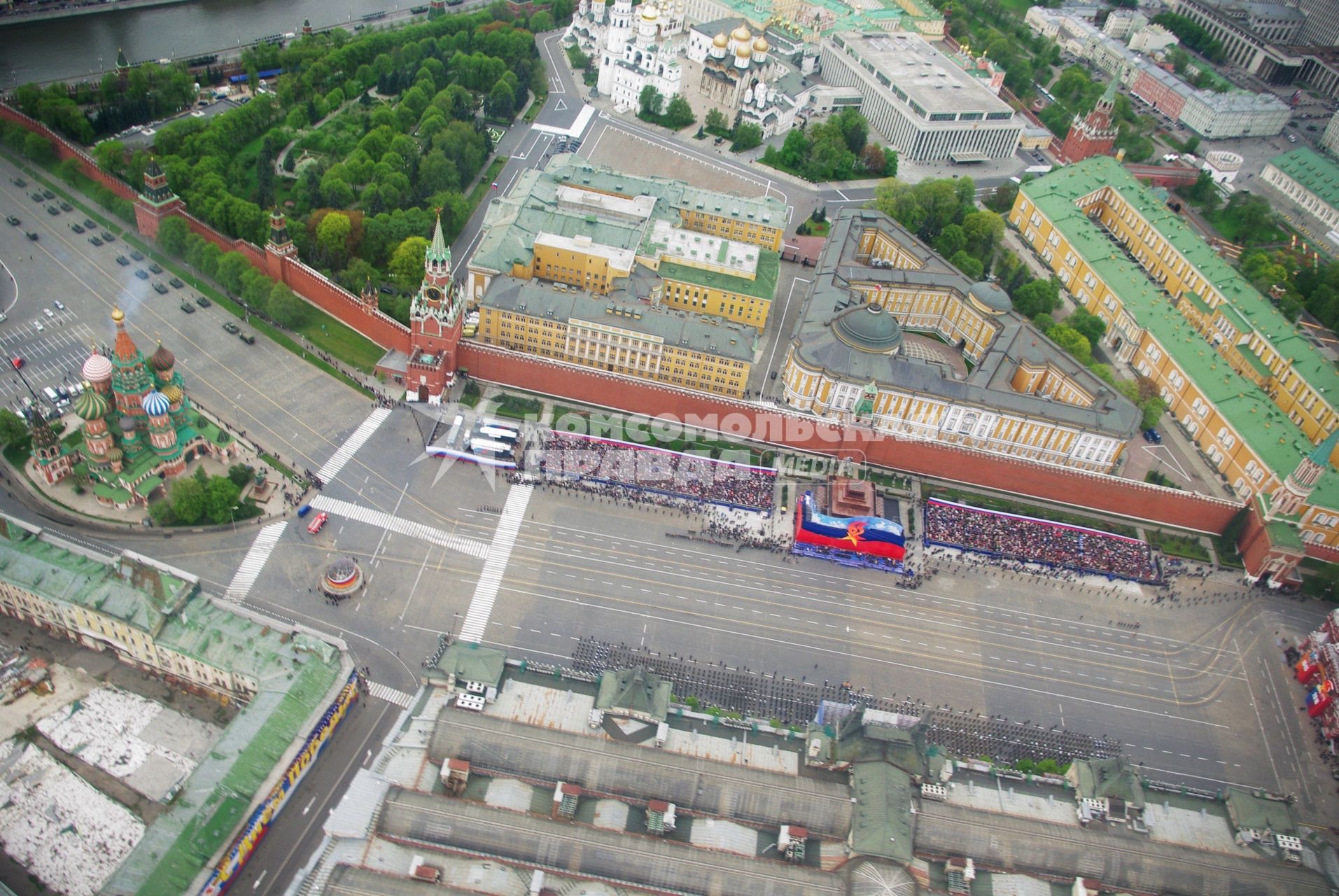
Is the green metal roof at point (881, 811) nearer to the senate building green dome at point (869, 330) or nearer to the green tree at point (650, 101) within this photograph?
the senate building green dome at point (869, 330)

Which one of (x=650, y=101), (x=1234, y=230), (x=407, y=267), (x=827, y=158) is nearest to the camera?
(x=407, y=267)

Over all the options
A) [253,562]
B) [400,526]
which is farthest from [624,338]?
[253,562]

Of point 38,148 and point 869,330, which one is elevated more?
point 869,330

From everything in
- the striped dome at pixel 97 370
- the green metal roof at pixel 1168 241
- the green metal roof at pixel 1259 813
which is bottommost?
the green metal roof at pixel 1259 813

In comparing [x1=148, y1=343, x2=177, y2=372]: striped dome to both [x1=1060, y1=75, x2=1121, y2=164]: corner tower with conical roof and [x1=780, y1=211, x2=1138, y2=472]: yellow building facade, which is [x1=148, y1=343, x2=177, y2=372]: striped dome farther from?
[x1=1060, y1=75, x2=1121, y2=164]: corner tower with conical roof

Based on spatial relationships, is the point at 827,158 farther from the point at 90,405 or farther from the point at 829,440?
the point at 90,405

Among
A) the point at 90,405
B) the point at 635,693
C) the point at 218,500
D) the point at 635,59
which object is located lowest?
the point at 218,500

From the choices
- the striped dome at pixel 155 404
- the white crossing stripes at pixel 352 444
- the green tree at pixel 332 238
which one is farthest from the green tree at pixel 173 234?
the striped dome at pixel 155 404
